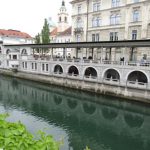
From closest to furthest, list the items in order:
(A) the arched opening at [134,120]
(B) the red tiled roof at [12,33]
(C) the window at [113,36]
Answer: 1. (A) the arched opening at [134,120]
2. (C) the window at [113,36]
3. (B) the red tiled roof at [12,33]

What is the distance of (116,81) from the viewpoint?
32.1m

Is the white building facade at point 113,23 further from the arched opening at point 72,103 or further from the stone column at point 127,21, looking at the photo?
the arched opening at point 72,103

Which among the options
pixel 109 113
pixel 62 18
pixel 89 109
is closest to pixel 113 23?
pixel 89 109

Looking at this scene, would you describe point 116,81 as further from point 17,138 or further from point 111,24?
point 17,138

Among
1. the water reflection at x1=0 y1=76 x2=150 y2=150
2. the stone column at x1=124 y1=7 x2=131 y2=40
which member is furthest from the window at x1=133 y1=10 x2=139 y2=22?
the water reflection at x1=0 y1=76 x2=150 y2=150

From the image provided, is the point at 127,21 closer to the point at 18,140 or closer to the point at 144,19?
the point at 144,19

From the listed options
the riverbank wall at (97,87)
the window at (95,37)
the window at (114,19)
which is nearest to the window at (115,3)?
the window at (114,19)

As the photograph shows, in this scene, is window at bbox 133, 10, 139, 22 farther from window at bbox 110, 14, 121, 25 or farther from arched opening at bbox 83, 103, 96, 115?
arched opening at bbox 83, 103, 96, 115

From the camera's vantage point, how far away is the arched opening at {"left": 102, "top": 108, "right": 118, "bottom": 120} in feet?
84.3

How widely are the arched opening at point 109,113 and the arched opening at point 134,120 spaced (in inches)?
63.1

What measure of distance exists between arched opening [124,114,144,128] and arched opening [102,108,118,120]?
63.1 inches

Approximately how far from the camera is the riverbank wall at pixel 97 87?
94.8 ft

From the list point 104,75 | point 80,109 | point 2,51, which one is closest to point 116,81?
point 104,75

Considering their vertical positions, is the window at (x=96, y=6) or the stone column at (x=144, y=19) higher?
the window at (x=96, y=6)
